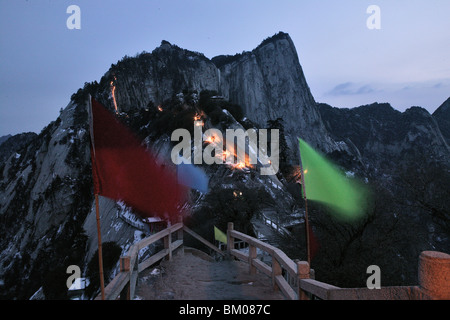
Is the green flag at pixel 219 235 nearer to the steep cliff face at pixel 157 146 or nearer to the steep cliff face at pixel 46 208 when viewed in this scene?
the steep cliff face at pixel 157 146

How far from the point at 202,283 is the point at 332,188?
19.8 feet

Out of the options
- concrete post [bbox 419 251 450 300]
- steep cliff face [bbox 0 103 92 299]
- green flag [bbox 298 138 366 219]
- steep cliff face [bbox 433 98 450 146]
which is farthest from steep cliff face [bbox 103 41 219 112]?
steep cliff face [bbox 433 98 450 146]

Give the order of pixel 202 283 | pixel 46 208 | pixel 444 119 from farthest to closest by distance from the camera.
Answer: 1. pixel 444 119
2. pixel 46 208
3. pixel 202 283

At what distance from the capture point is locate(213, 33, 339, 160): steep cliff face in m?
89.2

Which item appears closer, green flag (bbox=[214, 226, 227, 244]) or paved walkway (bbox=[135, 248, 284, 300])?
paved walkway (bbox=[135, 248, 284, 300])

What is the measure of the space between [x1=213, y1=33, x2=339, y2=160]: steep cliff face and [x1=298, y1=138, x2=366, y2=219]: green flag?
243 feet

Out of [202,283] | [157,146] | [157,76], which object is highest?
[157,76]

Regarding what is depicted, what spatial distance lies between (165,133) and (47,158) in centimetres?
2686

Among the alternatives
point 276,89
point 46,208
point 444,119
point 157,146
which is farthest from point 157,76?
point 444,119

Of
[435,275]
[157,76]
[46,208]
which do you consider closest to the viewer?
A: [435,275]

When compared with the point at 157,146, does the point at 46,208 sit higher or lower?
lower

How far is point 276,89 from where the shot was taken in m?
94.0

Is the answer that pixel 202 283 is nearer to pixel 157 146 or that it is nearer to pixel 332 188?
pixel 332 188

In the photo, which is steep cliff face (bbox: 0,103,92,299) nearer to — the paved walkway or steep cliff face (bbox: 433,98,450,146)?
the paved walkway
